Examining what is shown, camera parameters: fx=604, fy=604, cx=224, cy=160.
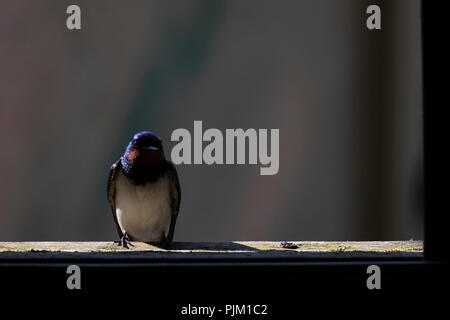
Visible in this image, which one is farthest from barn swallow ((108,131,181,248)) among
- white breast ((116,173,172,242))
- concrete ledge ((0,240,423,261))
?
concrete ledge ((0,240,423,261))

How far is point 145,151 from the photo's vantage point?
7.62 ft

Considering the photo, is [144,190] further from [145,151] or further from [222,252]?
[222,252]

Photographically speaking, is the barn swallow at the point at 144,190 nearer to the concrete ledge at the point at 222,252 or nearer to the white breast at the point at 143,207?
the white breast at the point at 143,207

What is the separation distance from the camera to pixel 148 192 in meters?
2.44

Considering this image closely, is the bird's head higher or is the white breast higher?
the bird's head

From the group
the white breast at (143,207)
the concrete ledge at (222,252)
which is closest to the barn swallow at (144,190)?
the white breast at (143,207)

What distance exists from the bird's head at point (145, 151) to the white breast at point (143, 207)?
0.11m

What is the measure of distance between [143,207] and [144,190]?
0.08 m

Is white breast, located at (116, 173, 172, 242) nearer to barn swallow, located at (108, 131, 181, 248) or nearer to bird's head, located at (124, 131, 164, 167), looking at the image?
barn swallow, located at (108, 131, 181, 248)

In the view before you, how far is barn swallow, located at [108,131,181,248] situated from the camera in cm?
235

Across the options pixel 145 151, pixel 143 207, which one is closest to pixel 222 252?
pixel 145 151
